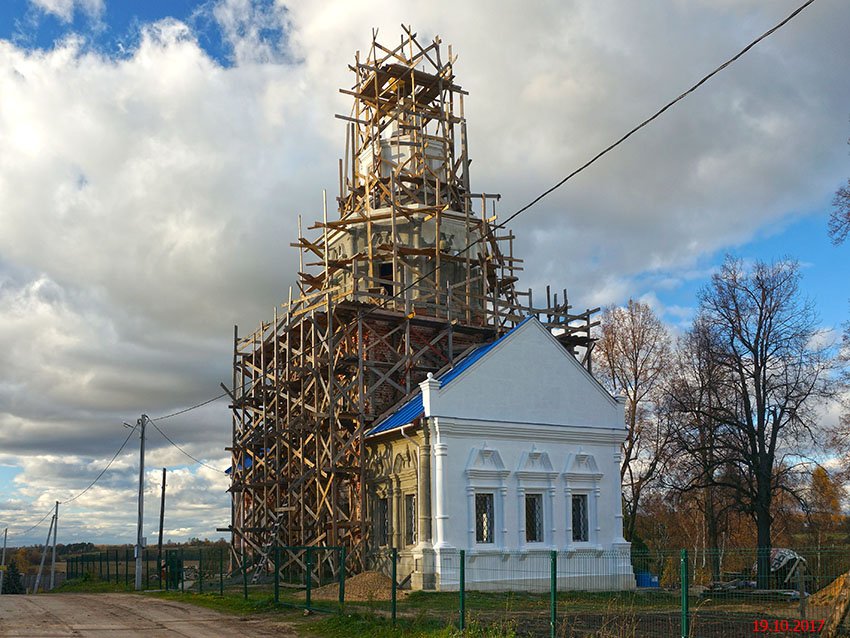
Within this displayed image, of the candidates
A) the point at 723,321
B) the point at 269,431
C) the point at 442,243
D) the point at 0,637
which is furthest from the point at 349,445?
the point at 723,321

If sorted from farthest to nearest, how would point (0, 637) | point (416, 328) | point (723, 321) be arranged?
point (723, 321), point (416, 328), point (0, 637)

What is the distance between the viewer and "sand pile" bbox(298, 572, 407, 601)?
70.5ft

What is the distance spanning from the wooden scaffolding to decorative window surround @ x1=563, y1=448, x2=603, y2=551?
529cm

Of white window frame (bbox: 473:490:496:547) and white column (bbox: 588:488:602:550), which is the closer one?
white window frame (bbox: 473:490:496:547)

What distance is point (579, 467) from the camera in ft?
88.9

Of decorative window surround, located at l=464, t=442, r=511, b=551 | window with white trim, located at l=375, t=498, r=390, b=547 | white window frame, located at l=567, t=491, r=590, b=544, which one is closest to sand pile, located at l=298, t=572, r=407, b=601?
decorative window surround, located at l=464, t=442, r=511, b=551

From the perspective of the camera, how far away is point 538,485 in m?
26.1

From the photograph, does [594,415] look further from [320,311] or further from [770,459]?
[320,311]

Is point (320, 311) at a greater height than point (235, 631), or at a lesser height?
greater

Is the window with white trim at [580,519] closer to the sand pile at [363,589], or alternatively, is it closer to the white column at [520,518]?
the white column at [520,518]

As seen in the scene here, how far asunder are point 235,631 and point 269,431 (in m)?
15.7

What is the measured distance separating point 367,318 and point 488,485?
6.86 meters

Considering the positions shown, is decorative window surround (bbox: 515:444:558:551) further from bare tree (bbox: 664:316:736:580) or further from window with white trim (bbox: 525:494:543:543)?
bare tree (bbox: 664:316:736:580)

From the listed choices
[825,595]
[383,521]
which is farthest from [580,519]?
[825,595]
